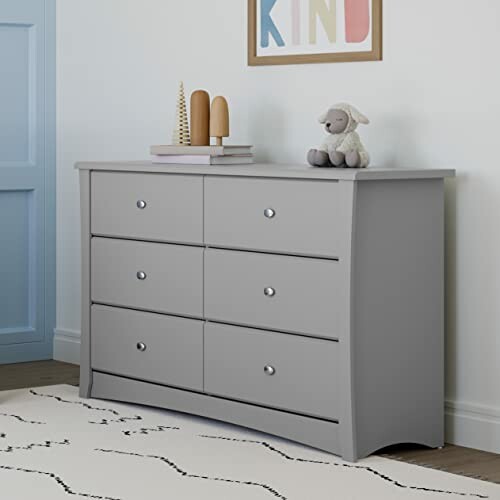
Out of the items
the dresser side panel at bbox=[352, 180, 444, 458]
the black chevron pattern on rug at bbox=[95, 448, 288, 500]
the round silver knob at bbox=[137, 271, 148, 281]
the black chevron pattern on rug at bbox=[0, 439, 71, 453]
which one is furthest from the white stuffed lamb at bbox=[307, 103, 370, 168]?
the black chevron pattern on rug at bbox=[0, 439, 71, 453]

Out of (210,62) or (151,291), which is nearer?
(151,291)

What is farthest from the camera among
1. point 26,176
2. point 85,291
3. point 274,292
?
point 26,176

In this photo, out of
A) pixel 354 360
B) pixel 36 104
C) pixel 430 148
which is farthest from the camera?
pixel 36 104

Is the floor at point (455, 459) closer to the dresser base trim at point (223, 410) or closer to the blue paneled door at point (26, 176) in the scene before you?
the dresser base trim at point (223, 410)

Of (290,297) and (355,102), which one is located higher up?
(355,102)

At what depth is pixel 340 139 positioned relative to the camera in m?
3.52

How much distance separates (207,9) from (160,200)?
33.1 inches

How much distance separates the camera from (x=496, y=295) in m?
3.42

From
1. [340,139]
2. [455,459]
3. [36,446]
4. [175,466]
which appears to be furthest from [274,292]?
[36,446]

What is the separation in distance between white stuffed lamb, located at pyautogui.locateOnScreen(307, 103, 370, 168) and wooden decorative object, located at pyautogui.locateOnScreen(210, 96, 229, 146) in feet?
1.40

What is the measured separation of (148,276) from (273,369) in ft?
1.98

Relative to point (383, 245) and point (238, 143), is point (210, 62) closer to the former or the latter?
point (238, 143)

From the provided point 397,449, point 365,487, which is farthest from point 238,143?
point 365,487

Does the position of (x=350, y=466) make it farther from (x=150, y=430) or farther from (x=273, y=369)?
(x=150, y=430)
